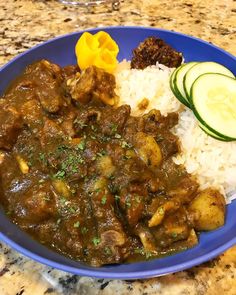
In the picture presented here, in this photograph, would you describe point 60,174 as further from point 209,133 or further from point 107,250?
point 209,133

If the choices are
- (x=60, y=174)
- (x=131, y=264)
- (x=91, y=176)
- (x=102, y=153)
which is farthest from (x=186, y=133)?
(x=131, y=264)

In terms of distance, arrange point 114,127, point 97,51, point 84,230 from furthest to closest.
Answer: point 97,51
point 114,127
point 84,230

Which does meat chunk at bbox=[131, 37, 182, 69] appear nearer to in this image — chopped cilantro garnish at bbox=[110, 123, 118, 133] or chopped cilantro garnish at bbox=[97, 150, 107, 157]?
chopped cilantro garnish at bbox=[110, 123, 118, 133]

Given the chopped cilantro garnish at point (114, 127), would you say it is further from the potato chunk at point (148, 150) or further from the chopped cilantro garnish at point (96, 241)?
the chopped cilantro garnish at point (96, 241)

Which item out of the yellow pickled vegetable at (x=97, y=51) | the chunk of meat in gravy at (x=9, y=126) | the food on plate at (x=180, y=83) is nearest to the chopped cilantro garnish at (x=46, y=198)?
the chunk of meat in gravy at (x=9, y=126)

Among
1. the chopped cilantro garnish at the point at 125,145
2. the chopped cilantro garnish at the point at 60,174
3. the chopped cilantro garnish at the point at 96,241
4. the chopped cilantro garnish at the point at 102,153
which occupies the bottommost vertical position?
the chopped cilantro garnish at the point at 96,241

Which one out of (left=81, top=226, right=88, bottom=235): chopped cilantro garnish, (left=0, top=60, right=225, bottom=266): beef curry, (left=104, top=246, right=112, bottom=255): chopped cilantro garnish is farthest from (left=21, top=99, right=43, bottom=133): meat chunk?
(left=104, top=246, right=112, bottom=255): chopped cilantro garnish
